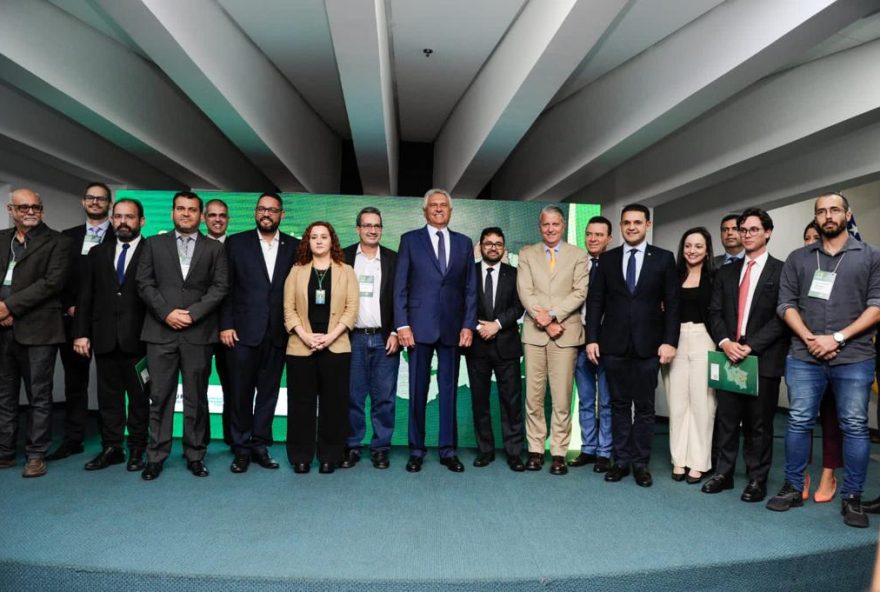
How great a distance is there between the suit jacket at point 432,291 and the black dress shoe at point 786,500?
6.41 ft

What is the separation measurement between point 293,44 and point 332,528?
4179 mm

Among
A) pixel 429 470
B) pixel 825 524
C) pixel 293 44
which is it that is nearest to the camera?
pixel 825 524

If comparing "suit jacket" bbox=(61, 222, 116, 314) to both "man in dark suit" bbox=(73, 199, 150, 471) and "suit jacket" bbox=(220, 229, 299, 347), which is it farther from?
"suit jacket" bbox=(220, 229, 299, 347)

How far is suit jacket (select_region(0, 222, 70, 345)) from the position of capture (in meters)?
3.40

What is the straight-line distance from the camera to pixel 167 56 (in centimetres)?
372

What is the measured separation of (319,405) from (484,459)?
1171mm

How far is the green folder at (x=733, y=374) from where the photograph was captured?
10.4 feet

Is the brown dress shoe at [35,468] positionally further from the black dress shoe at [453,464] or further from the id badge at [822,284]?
the id badge at [822,284]

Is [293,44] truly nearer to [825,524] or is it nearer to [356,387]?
[356,387]

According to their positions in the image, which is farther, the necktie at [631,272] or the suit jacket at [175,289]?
the necktie at [631,272]

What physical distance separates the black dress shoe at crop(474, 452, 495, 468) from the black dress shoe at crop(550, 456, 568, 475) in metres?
0.41

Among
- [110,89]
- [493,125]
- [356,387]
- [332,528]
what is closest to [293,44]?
[110,89]

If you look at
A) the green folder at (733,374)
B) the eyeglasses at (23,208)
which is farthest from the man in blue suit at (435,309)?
the eyeglasses at (23,208)

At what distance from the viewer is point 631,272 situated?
3.58 metres
